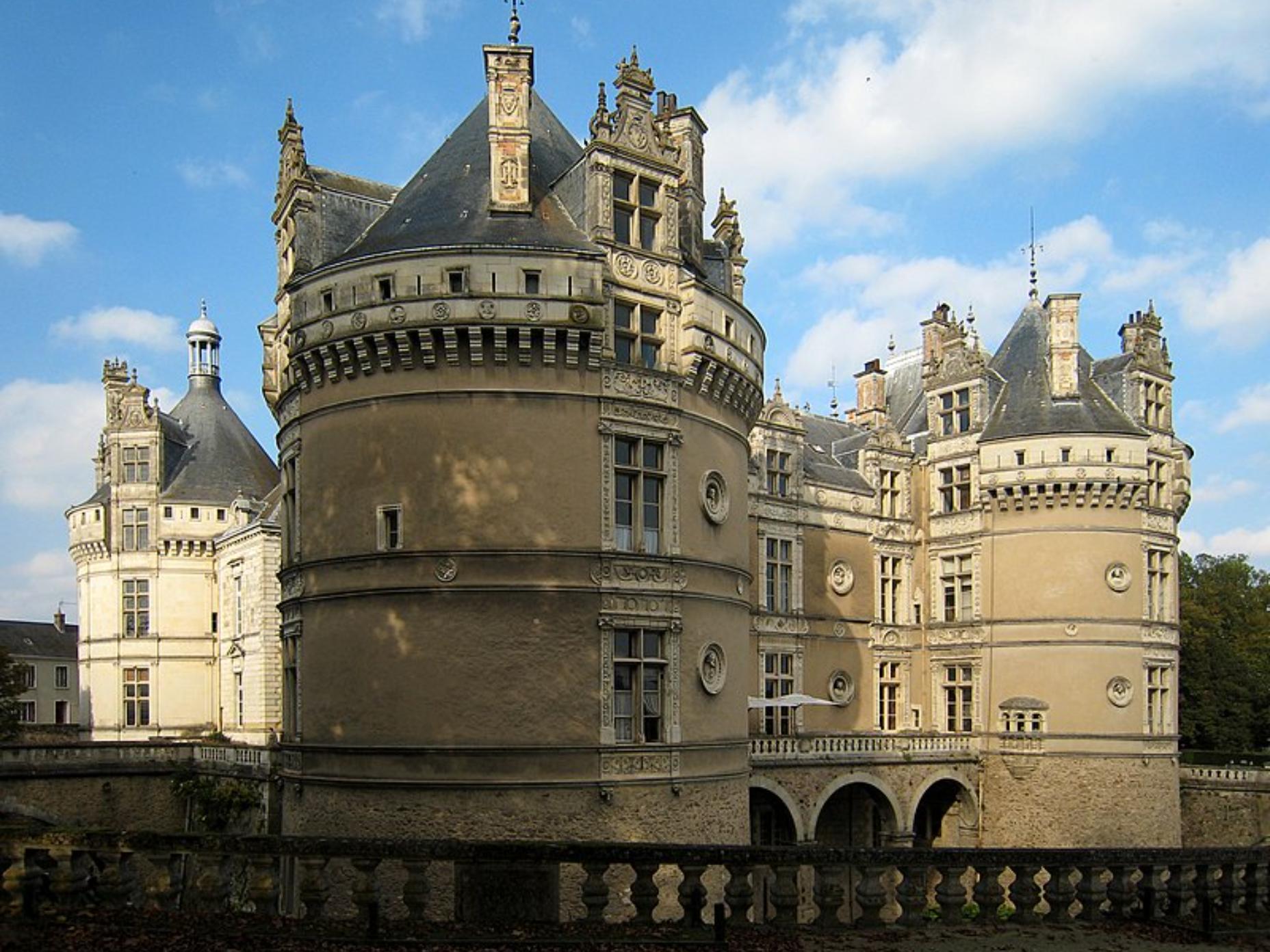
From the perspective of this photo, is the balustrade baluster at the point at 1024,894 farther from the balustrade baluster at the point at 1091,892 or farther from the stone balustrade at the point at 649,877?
the balustrade baluster at the point at 1091,892

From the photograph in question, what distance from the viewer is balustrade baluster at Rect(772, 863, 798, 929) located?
32.2 feet

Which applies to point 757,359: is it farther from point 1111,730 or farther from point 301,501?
point 1111,730

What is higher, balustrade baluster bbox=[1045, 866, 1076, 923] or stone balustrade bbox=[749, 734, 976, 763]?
balustrade baluster bbox=[1045, 866, 1076, 923]

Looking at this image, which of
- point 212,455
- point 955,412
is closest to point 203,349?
point 212,455

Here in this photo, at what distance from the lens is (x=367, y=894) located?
941cm

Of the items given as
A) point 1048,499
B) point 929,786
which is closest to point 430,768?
point 929,786

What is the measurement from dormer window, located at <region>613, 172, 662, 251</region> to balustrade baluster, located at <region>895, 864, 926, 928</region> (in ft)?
42.6

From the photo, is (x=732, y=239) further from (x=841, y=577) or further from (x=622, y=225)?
(x=841, y=577)

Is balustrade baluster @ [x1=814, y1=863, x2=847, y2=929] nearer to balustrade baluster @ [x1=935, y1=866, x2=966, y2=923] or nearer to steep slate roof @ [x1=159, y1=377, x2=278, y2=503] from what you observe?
balustrade baluster @ [x1=935, y1=866, x2=966, y2=923]

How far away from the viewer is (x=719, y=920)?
30.4 feet

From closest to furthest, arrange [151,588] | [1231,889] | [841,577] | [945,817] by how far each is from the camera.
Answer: [1231,889] → [945,817] → [841,577] → [151,588]

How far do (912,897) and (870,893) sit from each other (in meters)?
0.44

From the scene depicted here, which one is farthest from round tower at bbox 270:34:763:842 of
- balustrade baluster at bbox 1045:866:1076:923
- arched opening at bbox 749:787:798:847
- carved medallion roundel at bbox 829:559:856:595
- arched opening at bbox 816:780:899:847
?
carved medallion roundel at bbox 829:559:856:595

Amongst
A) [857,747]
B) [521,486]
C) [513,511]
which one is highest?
[521,486]
